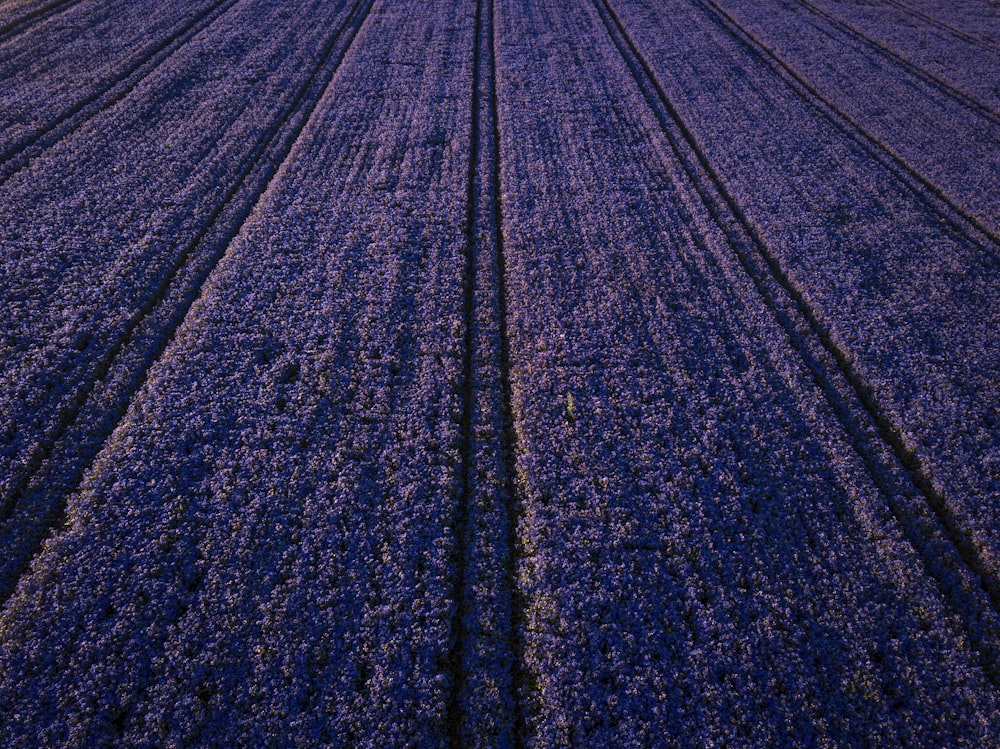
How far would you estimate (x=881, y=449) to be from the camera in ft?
19.2

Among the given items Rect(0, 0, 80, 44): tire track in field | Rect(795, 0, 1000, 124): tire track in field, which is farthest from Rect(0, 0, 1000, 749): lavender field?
Rect(0, 0, 80, 44): tire track in field

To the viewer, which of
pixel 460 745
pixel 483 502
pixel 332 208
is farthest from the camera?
pixel 332 208

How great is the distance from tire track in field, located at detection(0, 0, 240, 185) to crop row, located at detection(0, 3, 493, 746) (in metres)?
4.54

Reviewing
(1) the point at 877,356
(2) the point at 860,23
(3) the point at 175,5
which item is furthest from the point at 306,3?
(1) the point at 877,356

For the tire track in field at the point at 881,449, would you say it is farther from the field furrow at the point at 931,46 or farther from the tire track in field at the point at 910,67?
the field furrow at the point at 931,46

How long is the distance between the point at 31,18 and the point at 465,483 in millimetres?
17435

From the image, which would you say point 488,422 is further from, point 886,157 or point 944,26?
point 944,26

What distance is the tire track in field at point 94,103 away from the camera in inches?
366

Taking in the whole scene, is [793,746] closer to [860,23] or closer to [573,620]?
[573,620]

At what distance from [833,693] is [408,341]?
16.5 feet

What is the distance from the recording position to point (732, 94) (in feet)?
41.3

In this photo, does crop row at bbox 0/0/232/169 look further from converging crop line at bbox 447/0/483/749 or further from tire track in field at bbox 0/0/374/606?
converging crop line at bbox 447/0/483/749

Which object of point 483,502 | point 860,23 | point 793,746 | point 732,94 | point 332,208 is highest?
point 860,23

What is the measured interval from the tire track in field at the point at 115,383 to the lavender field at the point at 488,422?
0.12 feet
